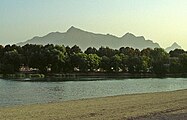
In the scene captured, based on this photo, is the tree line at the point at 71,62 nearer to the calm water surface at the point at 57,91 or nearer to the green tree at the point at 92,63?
the green tree at the point at 92,63

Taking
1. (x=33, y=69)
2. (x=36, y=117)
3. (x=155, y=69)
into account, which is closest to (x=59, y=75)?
(x=33, y=69)

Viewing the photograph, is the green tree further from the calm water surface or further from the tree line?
the calm water surface

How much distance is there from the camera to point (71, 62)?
138375mm

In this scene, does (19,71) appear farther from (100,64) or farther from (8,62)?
(100,64)

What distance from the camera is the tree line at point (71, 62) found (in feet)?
436

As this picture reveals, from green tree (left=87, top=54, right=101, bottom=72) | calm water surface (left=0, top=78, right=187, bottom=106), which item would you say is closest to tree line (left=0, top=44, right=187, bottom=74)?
green tree (left=87, top=54, right=101, bottom=72)

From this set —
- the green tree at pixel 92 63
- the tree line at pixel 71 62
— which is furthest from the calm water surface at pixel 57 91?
the green tree at pixel 92 63

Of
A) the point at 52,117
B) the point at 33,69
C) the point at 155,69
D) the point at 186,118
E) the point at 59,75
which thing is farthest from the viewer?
the point at 155,69

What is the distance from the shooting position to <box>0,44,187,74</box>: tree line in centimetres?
13300

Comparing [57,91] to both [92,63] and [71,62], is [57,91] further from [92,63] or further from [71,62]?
[92,63]

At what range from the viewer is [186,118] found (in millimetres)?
21375

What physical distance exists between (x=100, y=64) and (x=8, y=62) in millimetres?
36467

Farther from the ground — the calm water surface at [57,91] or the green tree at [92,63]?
the green tree at [92,63]

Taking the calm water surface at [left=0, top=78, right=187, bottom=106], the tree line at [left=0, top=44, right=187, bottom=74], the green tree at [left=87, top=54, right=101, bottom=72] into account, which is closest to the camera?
the calm water surface at [left=0, top=78, right=187, bottom=106]
